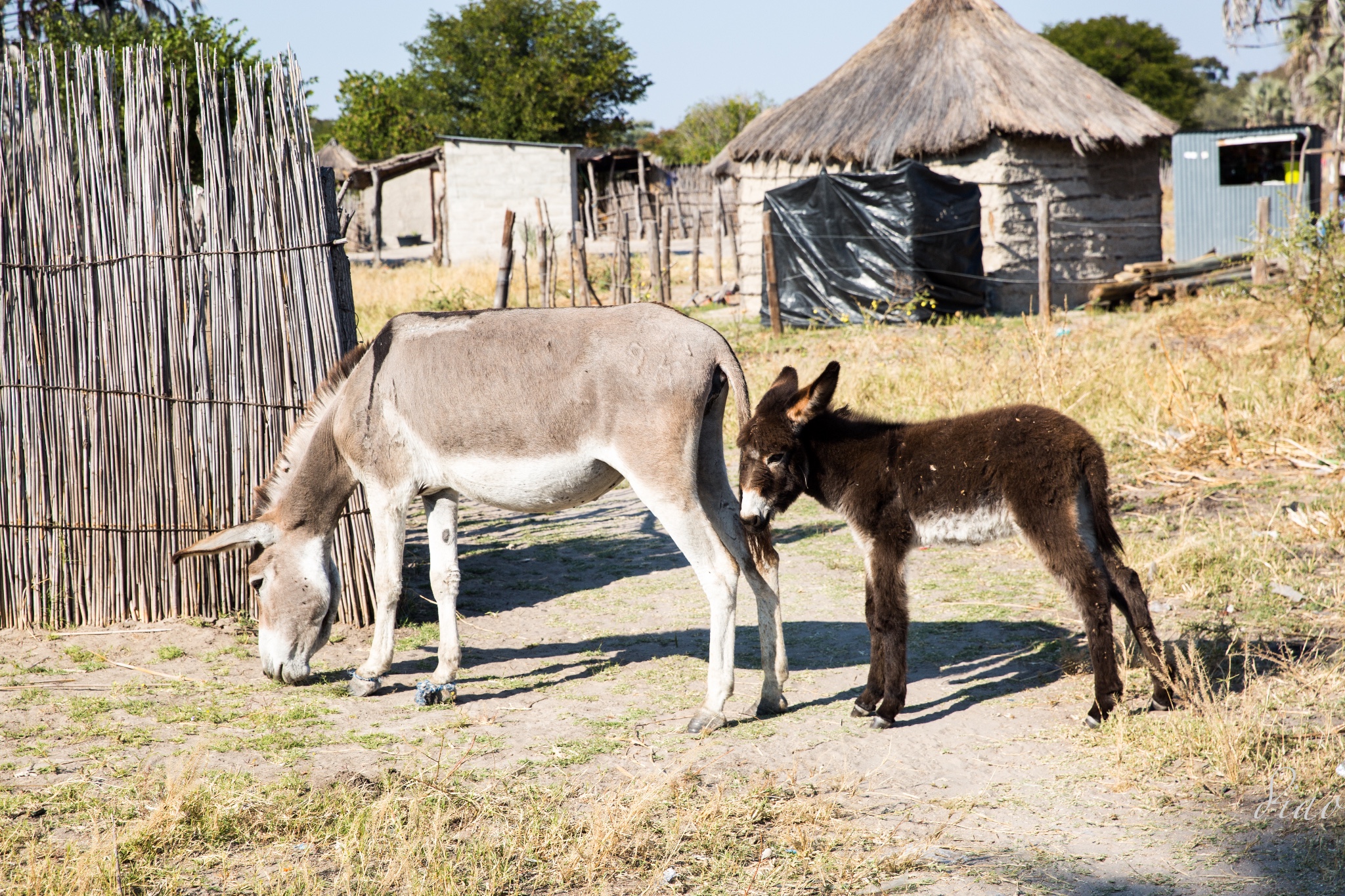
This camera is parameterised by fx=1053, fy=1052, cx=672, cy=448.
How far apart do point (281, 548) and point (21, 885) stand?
2.05 m

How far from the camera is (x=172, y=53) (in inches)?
890

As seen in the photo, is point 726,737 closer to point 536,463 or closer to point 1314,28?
point 536,463

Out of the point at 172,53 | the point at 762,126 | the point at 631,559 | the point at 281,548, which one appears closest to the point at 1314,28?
the point at 762,126

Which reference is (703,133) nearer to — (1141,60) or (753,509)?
(1141,60)

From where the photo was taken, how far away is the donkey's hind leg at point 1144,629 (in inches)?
158

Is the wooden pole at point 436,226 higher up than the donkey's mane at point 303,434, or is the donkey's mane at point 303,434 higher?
the wooden pole at point 436,226

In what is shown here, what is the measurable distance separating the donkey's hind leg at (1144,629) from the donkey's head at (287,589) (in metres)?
3.31

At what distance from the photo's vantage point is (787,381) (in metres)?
4.50

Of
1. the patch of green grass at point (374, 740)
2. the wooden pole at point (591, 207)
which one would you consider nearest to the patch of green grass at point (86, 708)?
the patch of green grass at point (374, 740)

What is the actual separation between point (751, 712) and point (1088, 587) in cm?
141

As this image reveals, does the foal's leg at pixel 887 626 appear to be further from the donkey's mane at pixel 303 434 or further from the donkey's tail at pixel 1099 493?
the donkey's mane at pixel 303 434

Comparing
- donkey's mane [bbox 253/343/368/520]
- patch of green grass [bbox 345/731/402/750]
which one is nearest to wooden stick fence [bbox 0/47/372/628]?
donkey's mane [bbox 253/343/368/520]

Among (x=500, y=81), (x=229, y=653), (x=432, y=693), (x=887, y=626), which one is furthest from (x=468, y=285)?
(x=500, y=81)

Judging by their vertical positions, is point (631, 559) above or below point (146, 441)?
below
